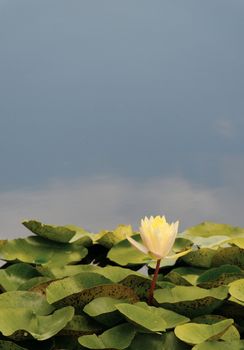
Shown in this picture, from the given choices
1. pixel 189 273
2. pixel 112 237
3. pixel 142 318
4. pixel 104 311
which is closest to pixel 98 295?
pixel 104 311

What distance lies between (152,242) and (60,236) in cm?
84

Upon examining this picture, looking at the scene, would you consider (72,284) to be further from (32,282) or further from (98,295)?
(32,282)

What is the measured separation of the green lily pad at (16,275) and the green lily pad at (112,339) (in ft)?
1.81

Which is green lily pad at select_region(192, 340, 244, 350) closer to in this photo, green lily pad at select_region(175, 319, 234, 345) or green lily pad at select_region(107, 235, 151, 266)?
green lily pad at select_region(175, 319, 234, 345)

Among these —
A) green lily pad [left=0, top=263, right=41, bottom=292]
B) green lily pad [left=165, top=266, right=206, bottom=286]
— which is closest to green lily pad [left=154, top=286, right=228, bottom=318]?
green lily pad [left=165, top=266, right=206, bottom=286]

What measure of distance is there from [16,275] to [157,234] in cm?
73

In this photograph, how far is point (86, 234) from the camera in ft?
9.04

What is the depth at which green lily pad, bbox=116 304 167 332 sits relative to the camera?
1.77 m

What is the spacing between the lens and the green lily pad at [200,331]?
1784 millimetres

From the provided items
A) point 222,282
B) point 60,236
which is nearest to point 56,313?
point 222,282

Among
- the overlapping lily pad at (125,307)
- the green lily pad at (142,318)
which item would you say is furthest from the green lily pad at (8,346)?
the green lily pad at (142,318)

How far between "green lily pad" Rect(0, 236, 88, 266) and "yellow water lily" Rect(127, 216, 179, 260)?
30.2 inches

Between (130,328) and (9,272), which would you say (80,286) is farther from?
(9,272)

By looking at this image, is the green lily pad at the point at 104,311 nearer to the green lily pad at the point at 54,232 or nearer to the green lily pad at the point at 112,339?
the green lily pad at the point at 112,339
